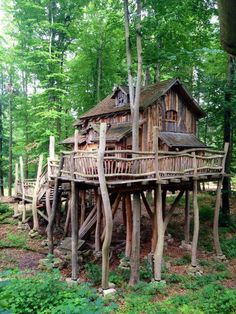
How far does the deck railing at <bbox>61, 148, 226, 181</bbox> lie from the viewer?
1065 cm

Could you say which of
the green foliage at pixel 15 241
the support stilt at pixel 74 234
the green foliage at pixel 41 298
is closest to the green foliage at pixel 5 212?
the green foliage at pixel 15 241

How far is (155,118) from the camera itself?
51.8ft

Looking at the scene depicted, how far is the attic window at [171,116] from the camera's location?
53.3ft

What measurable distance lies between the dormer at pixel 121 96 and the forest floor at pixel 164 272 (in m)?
7.56

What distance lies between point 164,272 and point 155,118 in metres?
7.74

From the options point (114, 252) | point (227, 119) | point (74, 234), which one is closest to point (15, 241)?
point (114, 252)

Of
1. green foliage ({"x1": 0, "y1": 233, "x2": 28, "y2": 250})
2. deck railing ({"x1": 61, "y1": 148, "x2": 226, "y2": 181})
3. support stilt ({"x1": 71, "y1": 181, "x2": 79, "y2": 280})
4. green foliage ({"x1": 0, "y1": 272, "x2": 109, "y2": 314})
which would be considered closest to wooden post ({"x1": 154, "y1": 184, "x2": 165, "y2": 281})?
deck railing ({"x1": 61, "y1": 148, "x2": 226, "y2": 181})


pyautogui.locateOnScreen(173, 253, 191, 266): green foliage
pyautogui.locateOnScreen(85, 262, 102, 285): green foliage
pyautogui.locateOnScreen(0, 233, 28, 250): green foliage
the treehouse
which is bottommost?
pyautogui.locateOnScreen(173, 253, 191, 266): green foliage

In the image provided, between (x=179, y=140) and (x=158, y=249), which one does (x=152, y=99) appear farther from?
(x=158, y=249)

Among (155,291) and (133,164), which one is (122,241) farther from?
(133,164)

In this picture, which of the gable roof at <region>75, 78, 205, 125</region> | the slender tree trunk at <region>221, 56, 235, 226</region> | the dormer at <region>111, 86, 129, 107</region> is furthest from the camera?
the slender tree trunk at <region>221, 56, 235, 226</region>

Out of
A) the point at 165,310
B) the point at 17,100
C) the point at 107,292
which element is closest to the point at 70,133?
the point at 17,100

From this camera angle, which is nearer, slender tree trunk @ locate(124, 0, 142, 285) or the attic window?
slender tree trunk @ locate(124, 0, 142, 285)

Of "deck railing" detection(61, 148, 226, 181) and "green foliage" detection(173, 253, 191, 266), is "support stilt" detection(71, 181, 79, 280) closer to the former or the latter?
"deck railing" detection(61, 148, 226, 181)
